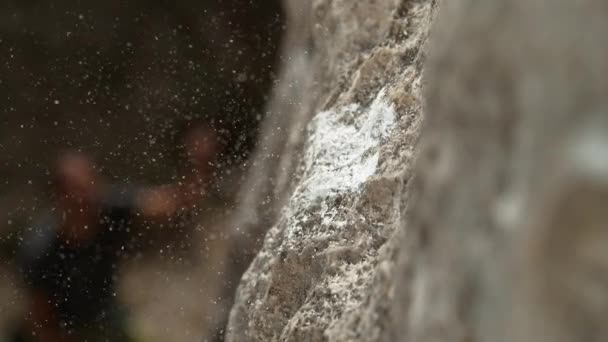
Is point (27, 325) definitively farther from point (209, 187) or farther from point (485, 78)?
point (485, 78)

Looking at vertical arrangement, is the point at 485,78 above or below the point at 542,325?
above

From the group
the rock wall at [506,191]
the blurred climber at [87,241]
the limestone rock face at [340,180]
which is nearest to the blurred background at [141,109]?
the blurred climber at [87,241]

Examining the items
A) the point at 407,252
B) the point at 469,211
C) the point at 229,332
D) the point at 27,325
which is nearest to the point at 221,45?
the point at 229,332

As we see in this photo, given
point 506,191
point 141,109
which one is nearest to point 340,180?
point 506,191

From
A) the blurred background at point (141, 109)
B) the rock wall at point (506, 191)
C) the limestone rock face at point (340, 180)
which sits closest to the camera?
the rock wall at point (506, 191)

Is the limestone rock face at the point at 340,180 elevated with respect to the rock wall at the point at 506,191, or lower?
elevated

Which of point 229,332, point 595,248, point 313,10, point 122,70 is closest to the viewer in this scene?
point 595,248

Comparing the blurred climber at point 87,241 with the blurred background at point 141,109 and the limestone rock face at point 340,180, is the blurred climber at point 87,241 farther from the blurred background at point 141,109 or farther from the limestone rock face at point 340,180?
the limestone rock face at point 340,180
